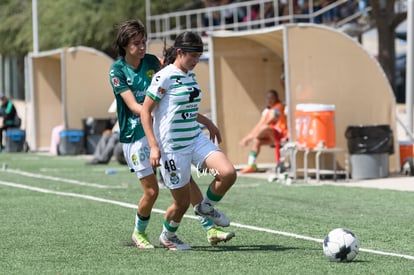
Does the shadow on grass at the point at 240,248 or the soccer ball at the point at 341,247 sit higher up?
the soccer ball at the point at 341,247

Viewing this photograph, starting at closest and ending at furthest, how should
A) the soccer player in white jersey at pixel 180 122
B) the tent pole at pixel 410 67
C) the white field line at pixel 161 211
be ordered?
the soccer player in white jersey at pixel 180 122
the white field line at pixel 161 211
the tent pole at pixel 410 67

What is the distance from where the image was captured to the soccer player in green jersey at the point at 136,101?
9438 mm

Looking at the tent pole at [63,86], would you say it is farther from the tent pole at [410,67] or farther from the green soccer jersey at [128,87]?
the green soccer jersey at [128,87]

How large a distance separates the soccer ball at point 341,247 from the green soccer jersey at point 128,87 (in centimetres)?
194

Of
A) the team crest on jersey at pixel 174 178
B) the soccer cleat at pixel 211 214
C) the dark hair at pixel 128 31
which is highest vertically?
the dark hair at pixel 128 31

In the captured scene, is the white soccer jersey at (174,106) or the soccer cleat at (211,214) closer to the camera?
the white soccer jersey at (174,106)

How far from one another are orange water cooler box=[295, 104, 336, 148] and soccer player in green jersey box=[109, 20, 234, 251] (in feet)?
27.8

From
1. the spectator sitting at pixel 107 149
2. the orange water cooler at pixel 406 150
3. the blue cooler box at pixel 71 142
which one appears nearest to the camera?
the orange water cooler at pixel 406 150

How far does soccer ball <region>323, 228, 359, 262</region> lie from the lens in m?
8.60

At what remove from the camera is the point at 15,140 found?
31000 mm

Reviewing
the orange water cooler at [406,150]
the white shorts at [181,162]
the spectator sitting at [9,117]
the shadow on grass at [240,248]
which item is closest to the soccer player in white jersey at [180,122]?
the white shorts at [181,162]

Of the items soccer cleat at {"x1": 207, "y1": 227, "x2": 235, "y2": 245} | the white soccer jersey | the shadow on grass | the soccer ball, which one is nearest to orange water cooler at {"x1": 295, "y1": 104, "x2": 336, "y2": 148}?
the shadow on grass

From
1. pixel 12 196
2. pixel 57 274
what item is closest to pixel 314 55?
pixel 12 196

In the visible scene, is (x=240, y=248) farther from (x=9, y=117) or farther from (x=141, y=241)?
(x=9, y=117)
